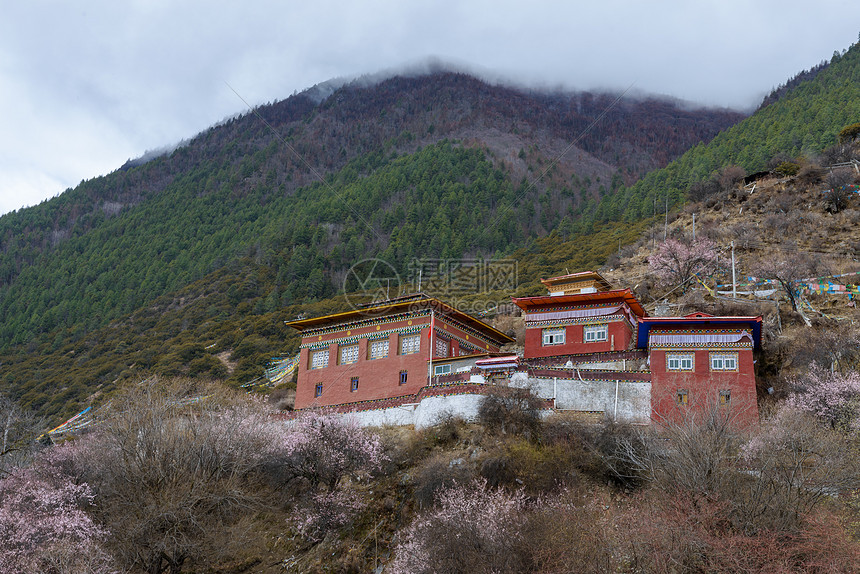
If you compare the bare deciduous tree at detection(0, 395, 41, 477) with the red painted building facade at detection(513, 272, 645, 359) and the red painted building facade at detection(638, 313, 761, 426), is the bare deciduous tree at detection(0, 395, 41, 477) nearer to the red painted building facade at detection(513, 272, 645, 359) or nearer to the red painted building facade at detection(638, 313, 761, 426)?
the red painted building facade at detection(513, 272, 645, 359)

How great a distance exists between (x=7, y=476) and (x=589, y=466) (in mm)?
30062

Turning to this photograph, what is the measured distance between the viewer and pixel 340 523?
3588cm

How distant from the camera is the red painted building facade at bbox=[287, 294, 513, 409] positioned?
4653 cm

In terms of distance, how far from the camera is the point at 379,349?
48094 mm

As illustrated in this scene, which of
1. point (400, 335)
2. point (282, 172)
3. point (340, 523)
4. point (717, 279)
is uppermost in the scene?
point (282, 172)

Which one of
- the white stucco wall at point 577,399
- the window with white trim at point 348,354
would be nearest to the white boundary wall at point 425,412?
the white stucco wall at point 577,399

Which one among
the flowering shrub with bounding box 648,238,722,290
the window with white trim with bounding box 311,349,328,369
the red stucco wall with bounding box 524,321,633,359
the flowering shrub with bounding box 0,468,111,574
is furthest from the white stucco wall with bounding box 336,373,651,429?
the flowering shrub with bounding box 648,238,722,290

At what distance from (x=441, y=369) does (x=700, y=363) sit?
1386cm

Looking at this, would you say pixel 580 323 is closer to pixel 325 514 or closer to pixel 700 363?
pixel 700 363

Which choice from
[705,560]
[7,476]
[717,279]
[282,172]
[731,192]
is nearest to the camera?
[705,560]

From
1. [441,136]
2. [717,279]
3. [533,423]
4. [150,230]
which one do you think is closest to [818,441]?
[533,423]

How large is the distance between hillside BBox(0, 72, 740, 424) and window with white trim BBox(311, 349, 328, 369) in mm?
28664

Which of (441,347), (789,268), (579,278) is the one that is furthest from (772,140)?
(441,347)

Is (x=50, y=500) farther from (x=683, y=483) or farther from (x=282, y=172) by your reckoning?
(x=282, y=172)
